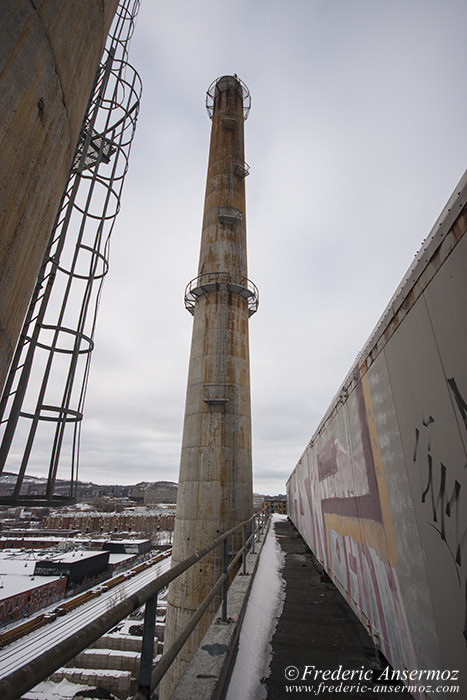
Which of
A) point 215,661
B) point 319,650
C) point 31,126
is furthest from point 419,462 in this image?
point 31,126

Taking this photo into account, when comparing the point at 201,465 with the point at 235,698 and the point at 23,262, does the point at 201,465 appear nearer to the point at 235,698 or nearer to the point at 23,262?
the point at 235,698

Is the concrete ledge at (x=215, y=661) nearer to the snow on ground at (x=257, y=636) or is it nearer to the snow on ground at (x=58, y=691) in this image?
the snow on ground at (x=257, y=636)

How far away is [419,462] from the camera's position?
98.3 inches

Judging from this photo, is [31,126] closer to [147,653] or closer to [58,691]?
[147,653]

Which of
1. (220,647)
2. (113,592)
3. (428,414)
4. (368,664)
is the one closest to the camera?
(428,414)

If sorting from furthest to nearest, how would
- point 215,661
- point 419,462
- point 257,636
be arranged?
point 257,636, point 215,661, point 419,462

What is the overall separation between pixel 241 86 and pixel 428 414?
24.5 meters

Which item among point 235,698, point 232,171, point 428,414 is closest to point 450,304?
point 428,414

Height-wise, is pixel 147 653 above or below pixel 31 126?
below

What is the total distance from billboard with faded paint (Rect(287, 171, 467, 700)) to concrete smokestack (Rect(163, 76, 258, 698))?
7356 mm

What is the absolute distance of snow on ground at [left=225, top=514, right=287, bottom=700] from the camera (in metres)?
2.94

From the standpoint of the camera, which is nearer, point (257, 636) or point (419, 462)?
point (419, 462)

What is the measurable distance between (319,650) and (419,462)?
9.79 ft

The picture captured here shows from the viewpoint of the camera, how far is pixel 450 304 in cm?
210
